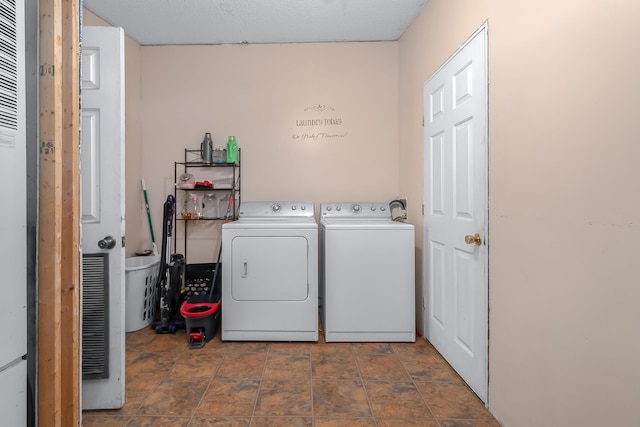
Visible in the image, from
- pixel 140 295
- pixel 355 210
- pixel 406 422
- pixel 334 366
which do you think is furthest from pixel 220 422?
pixel 355 210

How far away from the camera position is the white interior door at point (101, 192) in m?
1.52

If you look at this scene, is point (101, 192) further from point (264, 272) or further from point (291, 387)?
point (291, 387)

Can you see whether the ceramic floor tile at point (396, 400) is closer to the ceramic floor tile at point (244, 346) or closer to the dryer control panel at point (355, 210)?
the ceramic floor tile at point (244, 346)

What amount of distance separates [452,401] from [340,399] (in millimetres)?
591

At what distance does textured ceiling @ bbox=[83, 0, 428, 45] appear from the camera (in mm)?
2404

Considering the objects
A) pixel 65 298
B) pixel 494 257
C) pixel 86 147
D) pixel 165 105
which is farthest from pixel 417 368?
pixel 165 105

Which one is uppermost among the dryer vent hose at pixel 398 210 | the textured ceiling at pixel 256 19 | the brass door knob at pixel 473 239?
the textured ceiling at pixel 256 19

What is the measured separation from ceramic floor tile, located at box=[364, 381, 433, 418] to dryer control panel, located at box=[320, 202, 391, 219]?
1.43m

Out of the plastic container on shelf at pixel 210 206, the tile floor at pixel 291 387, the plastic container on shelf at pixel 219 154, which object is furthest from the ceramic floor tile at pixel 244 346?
the plastic container on shelf at pixel 219 154

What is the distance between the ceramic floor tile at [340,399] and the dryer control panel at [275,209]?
1.41 meters

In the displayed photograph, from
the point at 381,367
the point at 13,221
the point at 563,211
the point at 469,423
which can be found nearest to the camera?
the point at 13,221

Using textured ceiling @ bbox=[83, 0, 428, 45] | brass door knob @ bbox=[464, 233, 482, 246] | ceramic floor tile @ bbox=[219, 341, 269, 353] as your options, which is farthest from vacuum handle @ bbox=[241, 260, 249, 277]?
textured ceiling @ bbox=[83, 0, 428, 45]

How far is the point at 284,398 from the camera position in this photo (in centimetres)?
171

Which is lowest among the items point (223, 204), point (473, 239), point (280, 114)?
Result: point (473, 239)
